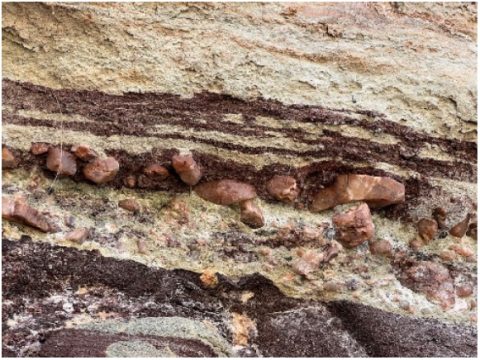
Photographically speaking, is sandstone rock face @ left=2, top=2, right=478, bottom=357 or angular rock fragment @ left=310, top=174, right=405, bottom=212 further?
angular rock fragment @ left=310, top=174, right=405, bottom=212

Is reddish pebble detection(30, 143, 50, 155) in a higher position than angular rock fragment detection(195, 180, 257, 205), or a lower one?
higher

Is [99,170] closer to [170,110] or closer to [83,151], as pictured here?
[83,151]

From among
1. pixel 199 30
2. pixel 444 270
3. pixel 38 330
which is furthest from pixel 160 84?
pixel 444 270

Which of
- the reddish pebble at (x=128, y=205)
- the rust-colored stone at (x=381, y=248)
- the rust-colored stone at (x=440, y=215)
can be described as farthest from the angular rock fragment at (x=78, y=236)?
the rust-colored stone at (x=440, y=215)

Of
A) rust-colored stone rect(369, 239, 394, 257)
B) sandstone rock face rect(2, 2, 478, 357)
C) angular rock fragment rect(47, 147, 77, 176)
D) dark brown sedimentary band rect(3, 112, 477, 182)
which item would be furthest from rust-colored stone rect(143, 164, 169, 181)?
rust-colored stone rect(369, 239, 394, 257)

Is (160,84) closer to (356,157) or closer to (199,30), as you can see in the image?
(199,30)

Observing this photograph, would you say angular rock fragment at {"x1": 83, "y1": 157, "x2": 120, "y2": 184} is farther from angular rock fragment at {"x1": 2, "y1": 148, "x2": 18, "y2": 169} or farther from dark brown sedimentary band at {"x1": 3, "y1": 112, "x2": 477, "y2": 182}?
angular rock fragment at {"x1": 2, "y1": 148, "x2": 18, "y2": 169}

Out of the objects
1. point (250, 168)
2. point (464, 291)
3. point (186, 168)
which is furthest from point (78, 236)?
point (464, 291)
